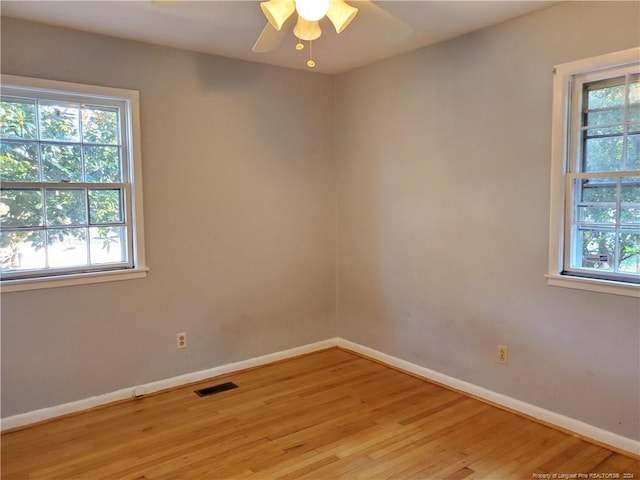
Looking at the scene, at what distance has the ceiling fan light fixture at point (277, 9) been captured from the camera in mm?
Result: 2067

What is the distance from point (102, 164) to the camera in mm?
3170

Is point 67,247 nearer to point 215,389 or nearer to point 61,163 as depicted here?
point 61,163

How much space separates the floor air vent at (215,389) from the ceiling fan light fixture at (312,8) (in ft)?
8.23

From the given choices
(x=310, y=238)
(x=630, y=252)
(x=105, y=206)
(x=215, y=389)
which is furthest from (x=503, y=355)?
(x=105, y=206)

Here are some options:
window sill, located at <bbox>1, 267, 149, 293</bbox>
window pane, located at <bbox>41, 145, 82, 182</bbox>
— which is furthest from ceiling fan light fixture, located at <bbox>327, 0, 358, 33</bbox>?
window sill, located at <bbox>1, 267, 149, 293</bbox>

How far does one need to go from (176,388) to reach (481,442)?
2078mm

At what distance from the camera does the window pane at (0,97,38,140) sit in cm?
284

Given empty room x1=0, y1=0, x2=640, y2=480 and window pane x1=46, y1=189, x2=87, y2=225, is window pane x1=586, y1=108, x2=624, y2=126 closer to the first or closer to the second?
empty room x1=0, y1=0, x2=640, y2=480

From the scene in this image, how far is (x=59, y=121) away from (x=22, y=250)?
0.83m

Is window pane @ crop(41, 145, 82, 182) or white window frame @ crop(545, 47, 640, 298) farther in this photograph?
window pane @ crop(41, 145, 82, 182)

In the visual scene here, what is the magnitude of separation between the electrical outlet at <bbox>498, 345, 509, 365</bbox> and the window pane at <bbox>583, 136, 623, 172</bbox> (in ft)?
3.91

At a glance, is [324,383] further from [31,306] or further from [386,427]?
[31,306]

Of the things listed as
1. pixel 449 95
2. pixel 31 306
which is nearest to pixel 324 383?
pixel 31 306

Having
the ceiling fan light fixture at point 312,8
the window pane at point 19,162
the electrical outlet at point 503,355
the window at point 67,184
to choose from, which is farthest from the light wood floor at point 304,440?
the ceiling fan light fixture at point 312,8
